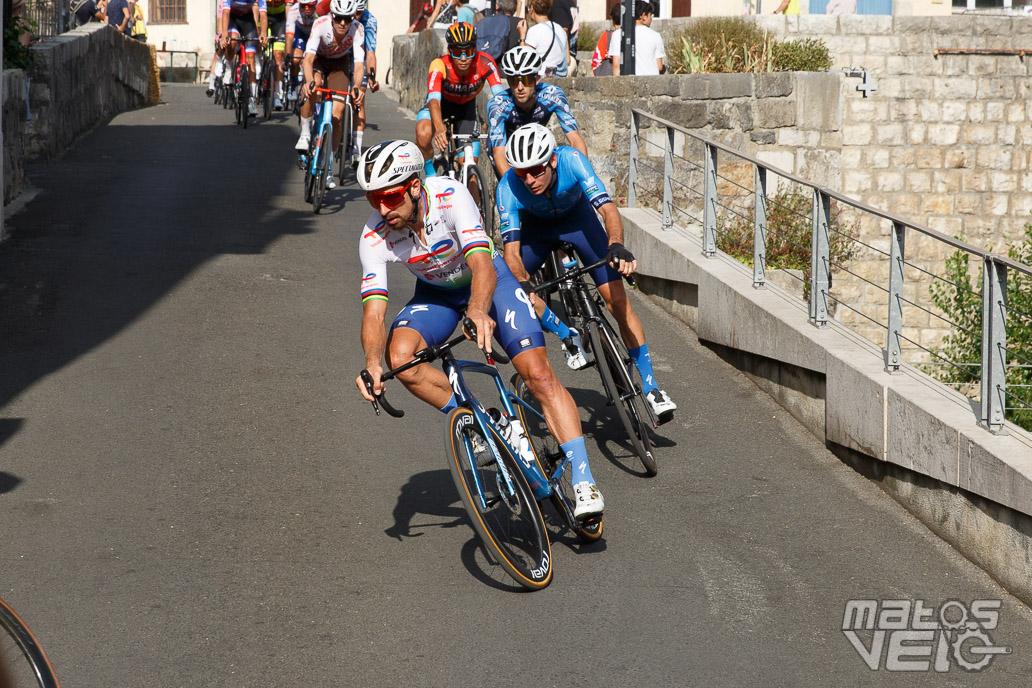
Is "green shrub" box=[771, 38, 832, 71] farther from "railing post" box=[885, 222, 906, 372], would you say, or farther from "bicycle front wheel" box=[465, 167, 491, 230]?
"railing post" box=[885, 222, 906, 372]

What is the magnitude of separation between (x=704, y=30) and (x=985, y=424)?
37.1 feet

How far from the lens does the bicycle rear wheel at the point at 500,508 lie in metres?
5.38

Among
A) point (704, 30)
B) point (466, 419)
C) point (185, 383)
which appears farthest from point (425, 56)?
point (466, 419)

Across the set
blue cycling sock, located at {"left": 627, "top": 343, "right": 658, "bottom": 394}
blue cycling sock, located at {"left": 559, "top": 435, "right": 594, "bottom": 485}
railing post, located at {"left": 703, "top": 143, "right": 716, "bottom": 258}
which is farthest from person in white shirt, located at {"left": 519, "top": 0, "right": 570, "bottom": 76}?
blue cycling sock, located at {"left": 559, "top": 435, "right": 594, "bottom": 485}

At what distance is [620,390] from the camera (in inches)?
282

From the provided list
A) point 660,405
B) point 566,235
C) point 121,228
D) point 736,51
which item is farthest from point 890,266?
point 736,51

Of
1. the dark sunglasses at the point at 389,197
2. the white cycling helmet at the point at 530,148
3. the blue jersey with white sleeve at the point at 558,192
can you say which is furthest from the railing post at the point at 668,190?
the dark sunglasses at the point at 389,197

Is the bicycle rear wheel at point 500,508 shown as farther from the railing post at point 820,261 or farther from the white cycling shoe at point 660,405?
the railing post at point 820,261

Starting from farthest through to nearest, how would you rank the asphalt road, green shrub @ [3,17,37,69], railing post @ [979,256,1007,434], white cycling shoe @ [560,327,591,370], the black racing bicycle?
1. green shrub @ [3,17,37,69]
2. white cycling shoe @ [560,327,591,370]
3. the black racing bicycle
4. railing post @ [979,256,1007,434]
5. the asphalt road

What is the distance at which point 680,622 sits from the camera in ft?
17.8

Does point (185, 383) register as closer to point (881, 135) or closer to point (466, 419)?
point (466, 419)

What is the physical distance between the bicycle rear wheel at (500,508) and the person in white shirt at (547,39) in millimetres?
9812

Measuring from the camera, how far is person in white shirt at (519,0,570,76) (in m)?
14.8

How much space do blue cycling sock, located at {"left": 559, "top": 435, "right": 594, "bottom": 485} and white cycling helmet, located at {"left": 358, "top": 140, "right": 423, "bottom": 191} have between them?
1.45 meters
